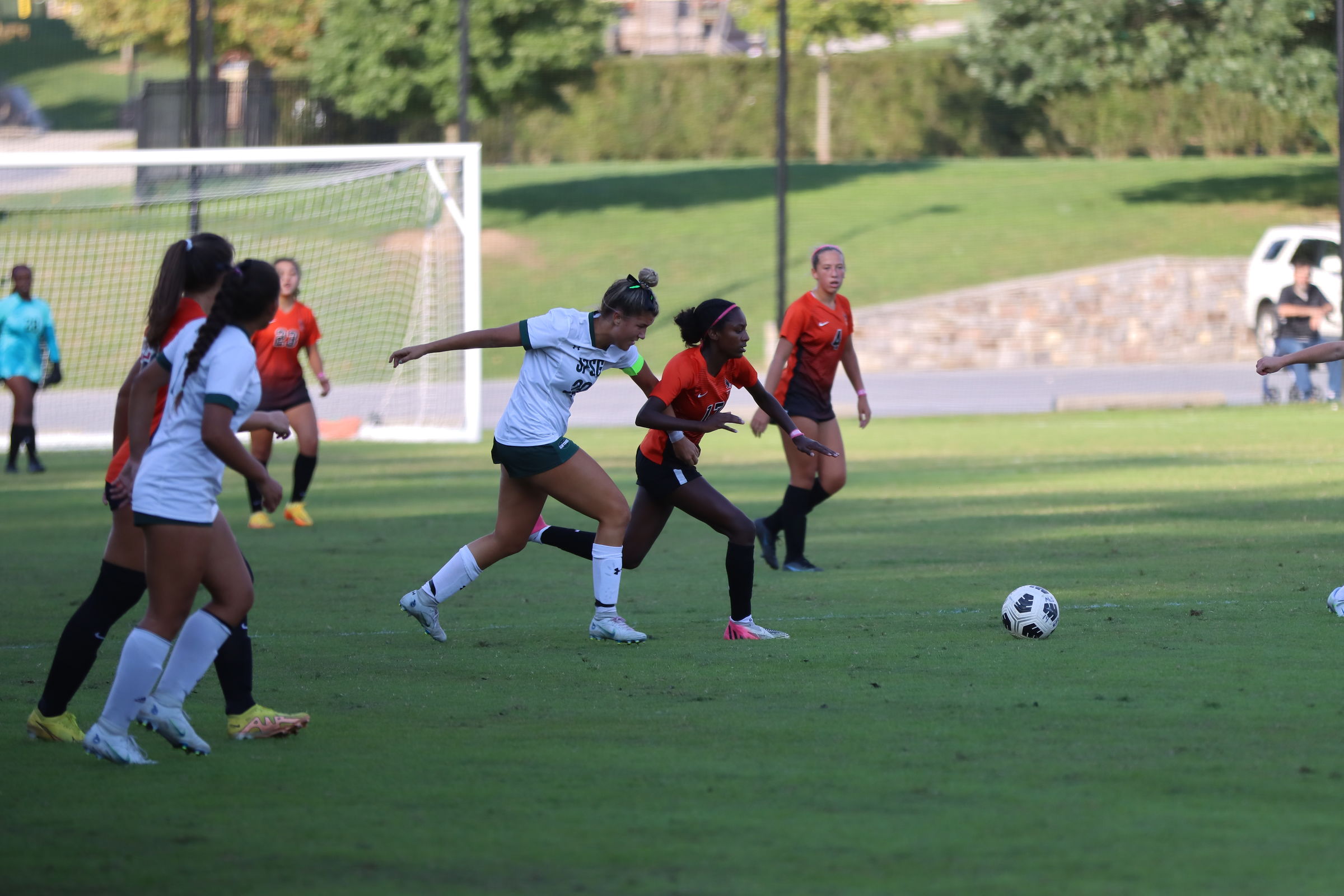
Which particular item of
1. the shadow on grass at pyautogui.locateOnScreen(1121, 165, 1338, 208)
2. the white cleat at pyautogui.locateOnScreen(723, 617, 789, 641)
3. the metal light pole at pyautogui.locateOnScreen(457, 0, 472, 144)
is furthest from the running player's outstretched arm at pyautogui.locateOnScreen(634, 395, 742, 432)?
the shadow on grass at pyautogui.locateOnScreen(1121, 165, 1338, 208)

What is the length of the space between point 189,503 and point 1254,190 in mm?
43464

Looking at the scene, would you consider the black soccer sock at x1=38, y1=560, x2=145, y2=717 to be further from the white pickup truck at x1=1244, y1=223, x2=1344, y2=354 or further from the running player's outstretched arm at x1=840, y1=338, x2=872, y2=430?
the white pickup truck at x1=1244, y1=223, x2=1344, y2=354

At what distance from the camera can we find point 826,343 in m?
10.5

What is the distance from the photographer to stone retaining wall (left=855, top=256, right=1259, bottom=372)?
29.0m

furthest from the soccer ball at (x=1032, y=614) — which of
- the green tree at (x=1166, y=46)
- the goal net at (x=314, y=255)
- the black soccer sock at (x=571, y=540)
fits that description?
the green tree at (x=1166, y=46)

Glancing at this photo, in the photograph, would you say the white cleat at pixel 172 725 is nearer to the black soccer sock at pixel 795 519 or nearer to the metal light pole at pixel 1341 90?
the black soccer sock at pixel 795 519

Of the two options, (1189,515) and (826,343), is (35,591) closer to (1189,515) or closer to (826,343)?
(826,343)

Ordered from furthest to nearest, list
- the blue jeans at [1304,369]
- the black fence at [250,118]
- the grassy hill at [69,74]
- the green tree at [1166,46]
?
the grassy hill at [69,74], the black fence at [250,118], the green tree at [1166,46], the blue jeans at [1304,369]

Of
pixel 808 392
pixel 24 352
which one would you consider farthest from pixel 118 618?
pixel 24 352

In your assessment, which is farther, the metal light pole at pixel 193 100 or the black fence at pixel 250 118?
the black fence at pixel 250 118

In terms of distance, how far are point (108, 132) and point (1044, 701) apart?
59.8 m

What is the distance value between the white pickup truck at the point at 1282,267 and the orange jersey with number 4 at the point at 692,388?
20.4 meters

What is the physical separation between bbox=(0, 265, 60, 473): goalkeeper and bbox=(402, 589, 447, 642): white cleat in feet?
37.1

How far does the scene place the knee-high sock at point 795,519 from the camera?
10.6 m
